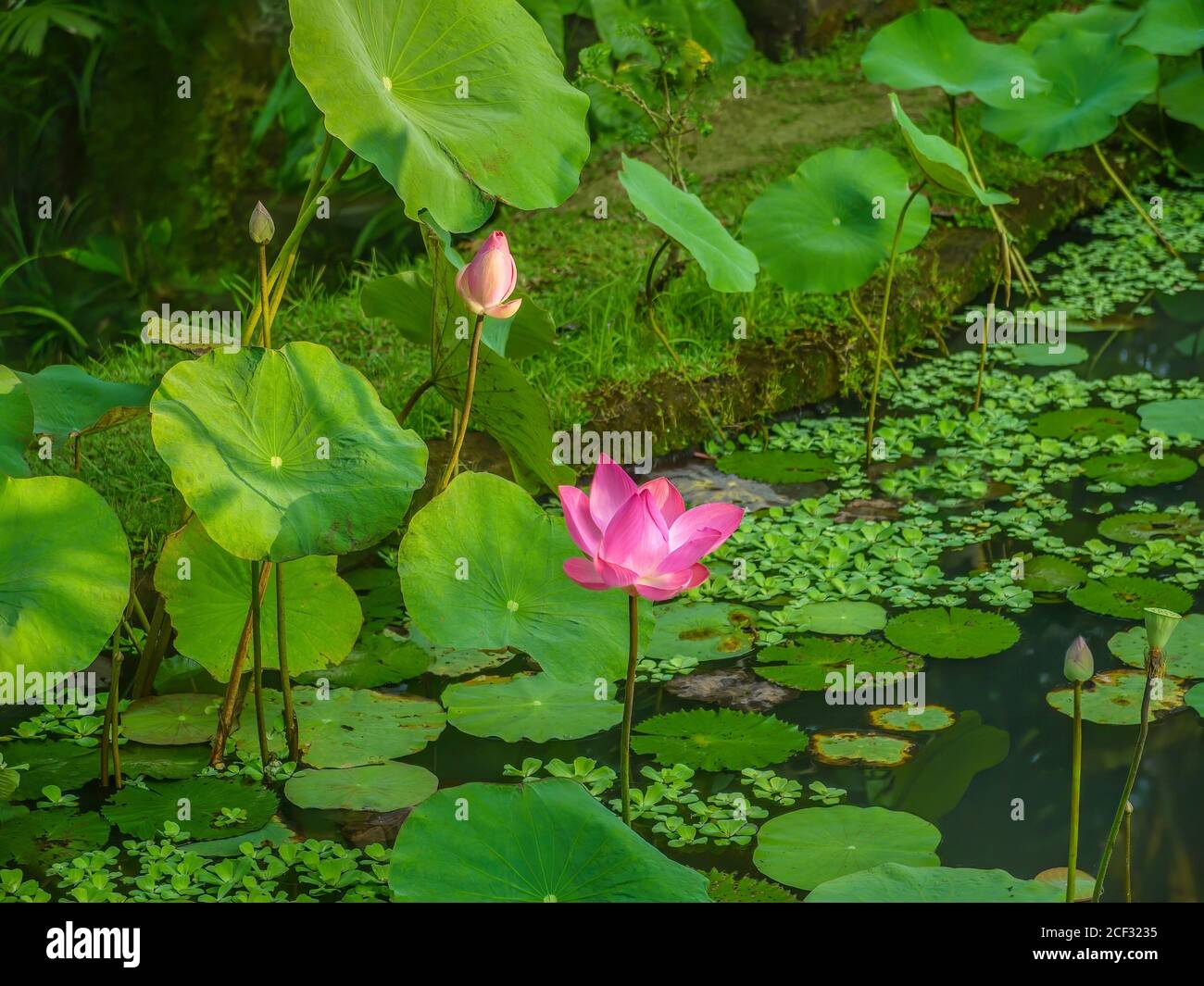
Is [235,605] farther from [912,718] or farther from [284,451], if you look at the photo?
[912,718]

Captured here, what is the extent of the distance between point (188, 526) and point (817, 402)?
2019 millimetres

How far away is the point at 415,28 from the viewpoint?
2072mm

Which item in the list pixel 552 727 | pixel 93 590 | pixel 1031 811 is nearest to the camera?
pixel 93 590

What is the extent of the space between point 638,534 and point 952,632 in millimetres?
1160

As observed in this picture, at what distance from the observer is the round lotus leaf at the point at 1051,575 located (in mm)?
2734

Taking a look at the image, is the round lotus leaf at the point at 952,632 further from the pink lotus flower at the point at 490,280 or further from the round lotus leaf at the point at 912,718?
the pink lotus flower at the point at 490,280

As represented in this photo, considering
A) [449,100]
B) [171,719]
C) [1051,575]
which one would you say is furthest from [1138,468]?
[171,719]

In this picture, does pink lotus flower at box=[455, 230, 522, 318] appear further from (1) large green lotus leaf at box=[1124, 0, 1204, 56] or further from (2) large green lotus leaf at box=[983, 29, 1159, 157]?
(1) large green lotus leaf at box=[1124, 0, 1204, 56]

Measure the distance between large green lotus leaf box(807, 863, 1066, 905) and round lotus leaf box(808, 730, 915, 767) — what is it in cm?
45

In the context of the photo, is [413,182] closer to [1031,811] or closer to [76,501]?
[76,501]

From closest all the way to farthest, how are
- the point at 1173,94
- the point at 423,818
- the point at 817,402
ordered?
the point at 423,818, the point at 817,402, the point at 1173,94

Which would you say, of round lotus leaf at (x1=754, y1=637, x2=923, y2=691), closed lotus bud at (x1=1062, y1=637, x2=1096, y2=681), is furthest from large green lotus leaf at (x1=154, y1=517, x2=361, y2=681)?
closed lotus bud at (x1=1062, y1=637, x2=1096, y2=681)

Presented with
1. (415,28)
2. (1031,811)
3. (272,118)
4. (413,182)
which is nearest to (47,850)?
(413,182)

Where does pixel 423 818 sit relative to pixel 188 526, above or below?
below
